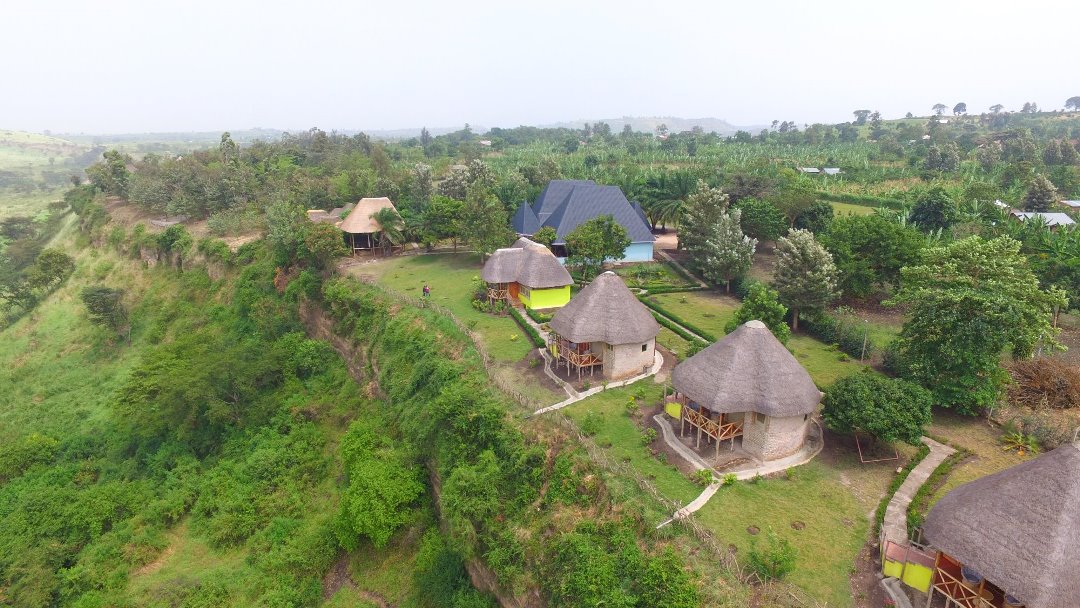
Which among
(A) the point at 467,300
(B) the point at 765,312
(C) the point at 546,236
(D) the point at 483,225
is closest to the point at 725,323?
(B) the point at 765,312

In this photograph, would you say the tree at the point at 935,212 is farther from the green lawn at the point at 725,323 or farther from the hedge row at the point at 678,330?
the hedge row at the point at 678,330

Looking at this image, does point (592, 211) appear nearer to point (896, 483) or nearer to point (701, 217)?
point (701, 217)

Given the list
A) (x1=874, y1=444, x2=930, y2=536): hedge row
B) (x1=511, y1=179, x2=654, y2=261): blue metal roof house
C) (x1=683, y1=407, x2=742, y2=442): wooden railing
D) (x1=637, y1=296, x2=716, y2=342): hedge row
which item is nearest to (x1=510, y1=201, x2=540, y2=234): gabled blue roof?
(x1=511, y1=179, x2=654, y2=261): blue metal roof house

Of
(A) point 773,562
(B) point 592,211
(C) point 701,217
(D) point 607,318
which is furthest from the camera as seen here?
(B) point 592,211

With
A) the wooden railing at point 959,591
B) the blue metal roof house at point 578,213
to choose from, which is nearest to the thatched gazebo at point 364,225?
the blue metal roof house at point 578,213

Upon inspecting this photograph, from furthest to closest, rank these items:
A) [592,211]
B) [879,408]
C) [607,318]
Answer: [592,211], [607,318], [879,408]
